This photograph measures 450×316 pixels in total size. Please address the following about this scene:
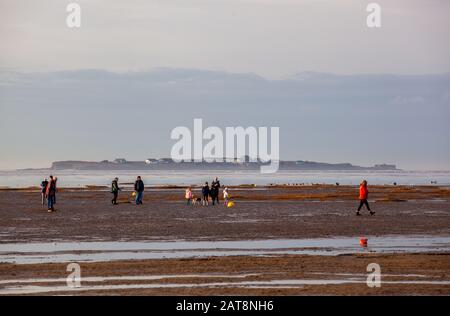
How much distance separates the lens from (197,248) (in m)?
27.1

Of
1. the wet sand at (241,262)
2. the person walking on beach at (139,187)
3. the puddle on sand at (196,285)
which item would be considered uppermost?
the person walking on beach at (139,187)

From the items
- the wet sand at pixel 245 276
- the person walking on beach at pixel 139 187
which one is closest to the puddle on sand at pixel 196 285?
the wet sand at pixel 245 276

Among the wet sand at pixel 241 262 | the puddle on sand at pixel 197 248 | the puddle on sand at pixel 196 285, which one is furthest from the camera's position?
the puddle on sand at pixel 197 248

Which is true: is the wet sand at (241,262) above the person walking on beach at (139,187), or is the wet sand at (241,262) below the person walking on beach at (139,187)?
below

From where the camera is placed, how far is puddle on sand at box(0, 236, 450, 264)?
80.7 ft

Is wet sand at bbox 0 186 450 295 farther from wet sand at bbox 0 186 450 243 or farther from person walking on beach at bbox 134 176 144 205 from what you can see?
person walking on beach at bbox 134 176 144 205

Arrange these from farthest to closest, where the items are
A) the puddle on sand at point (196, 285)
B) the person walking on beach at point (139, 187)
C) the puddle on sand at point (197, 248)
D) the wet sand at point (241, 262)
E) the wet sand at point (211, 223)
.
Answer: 1. the person walking on beach at point (139, 187)
2. the wet sand at point (211, 223)
3. the puddle on sand at point (197, 248)
4. the wet sand at point (241, 262)
5. the puddle on sand at point (196, 285)

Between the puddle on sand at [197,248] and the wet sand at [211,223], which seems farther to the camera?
the wet sand at [211,223]

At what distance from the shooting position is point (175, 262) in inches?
896

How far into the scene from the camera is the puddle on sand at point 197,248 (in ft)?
80.7

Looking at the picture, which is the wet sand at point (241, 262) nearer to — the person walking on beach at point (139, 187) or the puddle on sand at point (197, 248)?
the puddle on sand at point (197, 248)

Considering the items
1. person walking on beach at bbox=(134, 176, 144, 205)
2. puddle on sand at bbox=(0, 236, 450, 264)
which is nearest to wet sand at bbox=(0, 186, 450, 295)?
puddle on sand at bbox=(0, 236, 450, 264)

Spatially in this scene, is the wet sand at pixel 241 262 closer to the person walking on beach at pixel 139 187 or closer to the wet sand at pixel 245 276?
the wet sand at pixel 245 276
